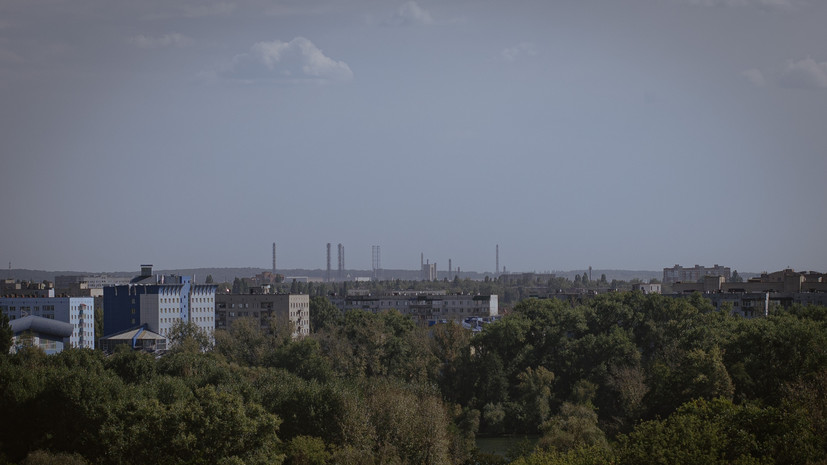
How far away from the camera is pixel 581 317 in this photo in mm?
81938


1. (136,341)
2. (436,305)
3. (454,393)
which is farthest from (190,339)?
(436,305)

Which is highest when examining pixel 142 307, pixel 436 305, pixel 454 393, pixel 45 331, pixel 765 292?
pixel 765 292

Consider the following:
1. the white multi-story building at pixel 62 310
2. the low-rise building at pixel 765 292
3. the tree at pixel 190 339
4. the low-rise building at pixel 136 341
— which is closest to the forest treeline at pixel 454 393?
the tree at pixel 190 339

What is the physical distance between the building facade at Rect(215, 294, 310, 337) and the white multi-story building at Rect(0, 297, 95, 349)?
59.4 feet

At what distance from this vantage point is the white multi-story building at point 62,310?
366 feet

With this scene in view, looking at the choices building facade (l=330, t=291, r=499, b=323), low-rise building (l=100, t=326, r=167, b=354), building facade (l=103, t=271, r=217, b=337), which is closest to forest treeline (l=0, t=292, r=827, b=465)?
low-rise building (l=100, t=326, r=167, b=354)

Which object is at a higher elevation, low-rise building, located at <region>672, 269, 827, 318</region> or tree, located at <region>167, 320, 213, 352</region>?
low-rise building, located at <region>672, 269, 827, 318</region>

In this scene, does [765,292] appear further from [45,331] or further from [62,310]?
[62,310]

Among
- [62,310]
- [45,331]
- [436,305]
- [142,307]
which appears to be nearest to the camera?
[45,331]

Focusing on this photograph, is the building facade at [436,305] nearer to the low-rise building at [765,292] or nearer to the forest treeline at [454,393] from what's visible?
the low-rise building at [765,292]

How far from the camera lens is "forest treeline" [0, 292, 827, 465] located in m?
39.3

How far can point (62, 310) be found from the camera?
11156 cm

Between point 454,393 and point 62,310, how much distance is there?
52498mm

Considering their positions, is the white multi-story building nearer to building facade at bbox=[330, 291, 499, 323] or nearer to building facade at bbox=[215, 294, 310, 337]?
building facade at bbox=[215, 294, 310, 337]
